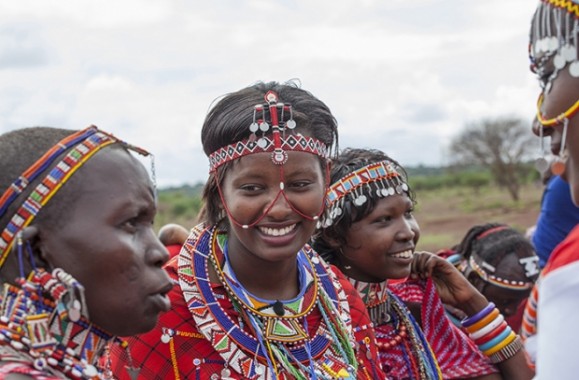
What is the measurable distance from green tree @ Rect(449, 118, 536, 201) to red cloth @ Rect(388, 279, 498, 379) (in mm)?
28622

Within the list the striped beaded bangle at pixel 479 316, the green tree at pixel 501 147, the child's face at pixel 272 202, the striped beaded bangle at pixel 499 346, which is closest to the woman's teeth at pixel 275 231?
the child's face at pixel 272 202

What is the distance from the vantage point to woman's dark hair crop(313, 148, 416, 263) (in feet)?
11.4

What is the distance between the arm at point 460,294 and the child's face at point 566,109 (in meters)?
1.77

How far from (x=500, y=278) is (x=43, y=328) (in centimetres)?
324

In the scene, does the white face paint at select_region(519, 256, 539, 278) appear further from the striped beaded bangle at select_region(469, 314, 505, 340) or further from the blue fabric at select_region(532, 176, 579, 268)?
the striped beaded bangle at select_region(469, 314, 505, 340)

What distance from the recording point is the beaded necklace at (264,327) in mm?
2729

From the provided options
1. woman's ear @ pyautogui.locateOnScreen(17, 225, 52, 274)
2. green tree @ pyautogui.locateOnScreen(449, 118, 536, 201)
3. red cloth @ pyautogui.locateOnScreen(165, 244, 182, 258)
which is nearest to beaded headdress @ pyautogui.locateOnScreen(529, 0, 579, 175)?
woman's ear @ pyautogui.locateOnScreen(17, 225, 52, 274)

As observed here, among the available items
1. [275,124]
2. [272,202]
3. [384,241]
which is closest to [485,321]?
[384,241]

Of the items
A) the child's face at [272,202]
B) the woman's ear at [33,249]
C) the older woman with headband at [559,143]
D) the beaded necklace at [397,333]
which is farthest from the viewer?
the beaded necklace at [397,333]

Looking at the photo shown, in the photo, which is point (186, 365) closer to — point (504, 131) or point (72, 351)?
point (72, 351)

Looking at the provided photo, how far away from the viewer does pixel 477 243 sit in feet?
15.0

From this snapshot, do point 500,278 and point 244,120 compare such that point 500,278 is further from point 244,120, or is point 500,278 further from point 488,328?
point 244,120

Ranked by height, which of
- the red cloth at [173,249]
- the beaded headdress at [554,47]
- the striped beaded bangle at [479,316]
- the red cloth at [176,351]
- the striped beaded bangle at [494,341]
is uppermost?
the beaded headdress at [554,47]

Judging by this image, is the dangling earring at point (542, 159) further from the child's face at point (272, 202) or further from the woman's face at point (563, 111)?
the child's face at point (272, 202)
